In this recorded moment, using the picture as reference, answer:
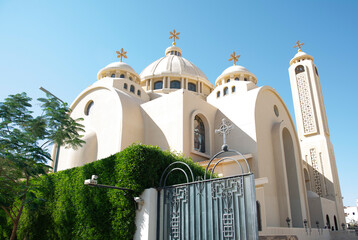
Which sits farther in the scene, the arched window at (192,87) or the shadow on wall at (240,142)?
the arched window at (192,87)

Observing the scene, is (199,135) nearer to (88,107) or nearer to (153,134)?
(153,134)

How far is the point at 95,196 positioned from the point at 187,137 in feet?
25.4

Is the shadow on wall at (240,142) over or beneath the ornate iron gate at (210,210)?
over

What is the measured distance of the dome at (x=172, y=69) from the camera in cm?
2470

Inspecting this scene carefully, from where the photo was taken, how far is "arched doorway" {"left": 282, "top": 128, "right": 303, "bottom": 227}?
1644 cm

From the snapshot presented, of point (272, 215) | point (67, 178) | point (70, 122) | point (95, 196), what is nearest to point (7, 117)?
point (70, 122)

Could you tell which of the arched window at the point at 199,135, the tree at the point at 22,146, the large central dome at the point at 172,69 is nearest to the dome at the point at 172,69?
the large central dome at the point at 172,69

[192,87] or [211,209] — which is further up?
[192,87]

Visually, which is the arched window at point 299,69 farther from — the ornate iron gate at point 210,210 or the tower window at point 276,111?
the ornate iron gate at point 210,210

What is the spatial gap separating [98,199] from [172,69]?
19052mm

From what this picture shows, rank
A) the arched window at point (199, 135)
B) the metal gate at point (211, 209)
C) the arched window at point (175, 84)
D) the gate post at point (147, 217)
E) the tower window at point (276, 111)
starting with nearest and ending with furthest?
the metal gate at point (211, 209) < the gate post at point (147, 217) < the arched window at point (199, 135) < the tower window at point (276, 111) < the arched window at point (175, 84)

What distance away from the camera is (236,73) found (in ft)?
72.4

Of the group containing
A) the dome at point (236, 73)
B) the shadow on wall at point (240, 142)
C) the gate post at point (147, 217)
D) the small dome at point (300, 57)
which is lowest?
the gate post at point (147, 217)

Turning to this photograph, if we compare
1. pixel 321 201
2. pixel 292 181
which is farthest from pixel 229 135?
pixel 321 201
